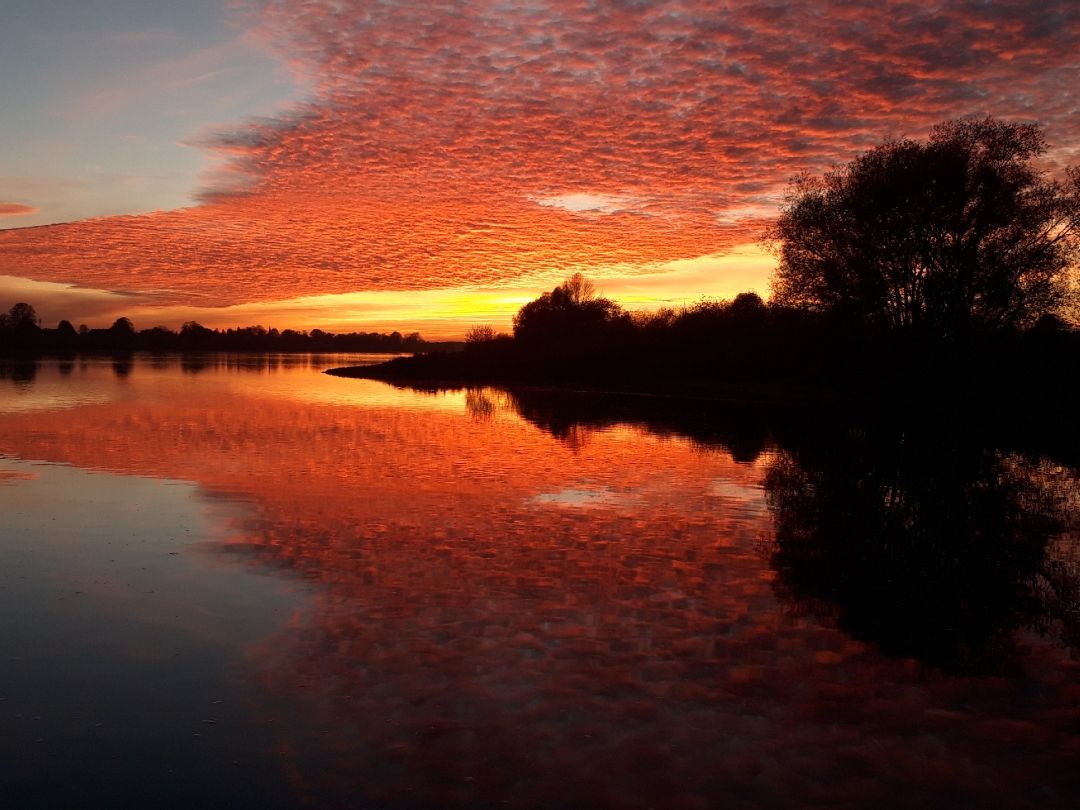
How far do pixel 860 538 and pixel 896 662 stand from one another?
5.68 metres

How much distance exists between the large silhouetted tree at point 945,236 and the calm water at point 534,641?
82.1ft

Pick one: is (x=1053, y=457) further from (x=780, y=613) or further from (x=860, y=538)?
(x=780, y=613)

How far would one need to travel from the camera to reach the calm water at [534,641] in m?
5.99

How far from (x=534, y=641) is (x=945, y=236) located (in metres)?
41.7

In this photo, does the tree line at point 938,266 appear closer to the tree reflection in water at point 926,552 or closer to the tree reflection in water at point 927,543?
the tree reflection in water at point 927,543

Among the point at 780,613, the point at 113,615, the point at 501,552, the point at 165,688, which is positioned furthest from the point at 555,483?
the point at 165,688

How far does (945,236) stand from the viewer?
139 feet

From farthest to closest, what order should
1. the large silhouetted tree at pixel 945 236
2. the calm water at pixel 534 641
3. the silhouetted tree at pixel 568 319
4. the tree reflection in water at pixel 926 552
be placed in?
1. the silhouetted tree at pixel 568 319
2. the large silhouetted tree at pixel 945 236
3. the tree reflection in water at pixel 926 552
4. the calm water at pixel 534 641

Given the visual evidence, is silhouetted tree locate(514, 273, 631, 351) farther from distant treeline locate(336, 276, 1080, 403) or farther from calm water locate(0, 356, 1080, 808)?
calm water locate(0, 356, 1080, 808)

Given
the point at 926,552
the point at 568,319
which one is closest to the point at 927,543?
the point at 926,552

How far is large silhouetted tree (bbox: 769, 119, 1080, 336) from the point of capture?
39750 mm

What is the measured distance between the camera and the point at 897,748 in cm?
644

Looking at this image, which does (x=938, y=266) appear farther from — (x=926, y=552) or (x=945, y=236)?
(x=926, y=552)

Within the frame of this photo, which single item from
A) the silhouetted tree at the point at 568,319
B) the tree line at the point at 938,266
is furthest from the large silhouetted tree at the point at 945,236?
the silhouetted tree at the point at 568,319
